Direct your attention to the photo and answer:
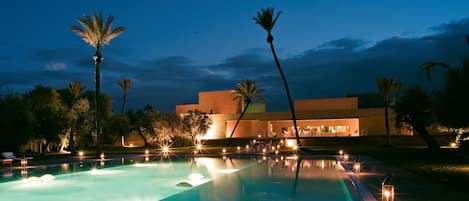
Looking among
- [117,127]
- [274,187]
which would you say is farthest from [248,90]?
[274,187]

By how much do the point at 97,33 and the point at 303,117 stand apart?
24910mm

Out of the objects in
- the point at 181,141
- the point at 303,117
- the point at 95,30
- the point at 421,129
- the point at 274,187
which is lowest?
the point at 274,187

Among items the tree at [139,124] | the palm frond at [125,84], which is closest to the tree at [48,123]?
the tree at [139,124]

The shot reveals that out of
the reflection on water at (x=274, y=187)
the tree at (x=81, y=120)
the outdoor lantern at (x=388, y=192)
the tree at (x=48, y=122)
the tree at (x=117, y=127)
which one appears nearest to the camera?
the outdoor lantern at (x=388, y=192)

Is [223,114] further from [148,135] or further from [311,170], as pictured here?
[311,170]

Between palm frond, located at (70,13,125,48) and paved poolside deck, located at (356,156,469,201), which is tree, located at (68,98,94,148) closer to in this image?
palm frond, located at (70,13,125,48)

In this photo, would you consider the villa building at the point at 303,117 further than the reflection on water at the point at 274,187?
Yes

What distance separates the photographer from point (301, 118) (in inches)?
1779

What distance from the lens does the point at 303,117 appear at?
4512 centimetres

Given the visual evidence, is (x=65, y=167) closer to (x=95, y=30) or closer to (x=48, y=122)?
(x=95, y=30)

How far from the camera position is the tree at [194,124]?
134ft

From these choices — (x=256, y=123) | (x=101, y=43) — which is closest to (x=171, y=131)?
(x=256, y=123)

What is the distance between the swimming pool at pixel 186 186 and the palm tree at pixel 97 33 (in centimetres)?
893

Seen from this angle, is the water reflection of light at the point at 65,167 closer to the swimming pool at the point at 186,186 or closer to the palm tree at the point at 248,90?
the swimming pool at the point at 186,186
